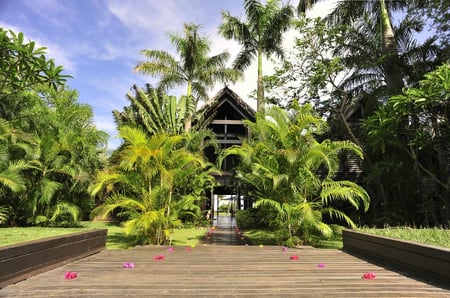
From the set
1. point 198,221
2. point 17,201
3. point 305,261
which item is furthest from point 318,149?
point 17,201

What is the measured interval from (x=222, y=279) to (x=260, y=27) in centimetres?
1377

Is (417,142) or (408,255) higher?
(417,142)

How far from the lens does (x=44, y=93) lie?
12227 millimetres

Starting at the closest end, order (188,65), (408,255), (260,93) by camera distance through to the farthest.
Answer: (408,255) → (260,93) → (188,65)

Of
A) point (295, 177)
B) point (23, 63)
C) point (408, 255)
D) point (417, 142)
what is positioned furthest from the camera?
point (417, 142)

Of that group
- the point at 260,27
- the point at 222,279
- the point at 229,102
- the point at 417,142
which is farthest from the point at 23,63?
the point at 260,27

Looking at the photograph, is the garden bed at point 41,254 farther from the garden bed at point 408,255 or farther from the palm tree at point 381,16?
the palm tree at point 381,16

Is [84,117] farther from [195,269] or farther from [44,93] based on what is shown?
[195,269]

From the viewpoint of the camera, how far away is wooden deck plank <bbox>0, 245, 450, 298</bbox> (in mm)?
2969

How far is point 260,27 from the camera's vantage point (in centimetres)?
1510

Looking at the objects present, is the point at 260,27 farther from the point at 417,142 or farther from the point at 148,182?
the point at 148,182

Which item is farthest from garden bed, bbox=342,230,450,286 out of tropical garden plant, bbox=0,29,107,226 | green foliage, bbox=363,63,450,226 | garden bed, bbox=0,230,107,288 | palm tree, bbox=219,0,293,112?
palm tree, bbox=219,0,293,112

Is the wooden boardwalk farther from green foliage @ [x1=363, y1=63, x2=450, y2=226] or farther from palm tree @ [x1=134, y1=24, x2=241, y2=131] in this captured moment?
palm tree @ [x1=134, y1=24, x2=241, y2=131]

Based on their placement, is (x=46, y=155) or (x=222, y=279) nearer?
(x=222, y=279)
